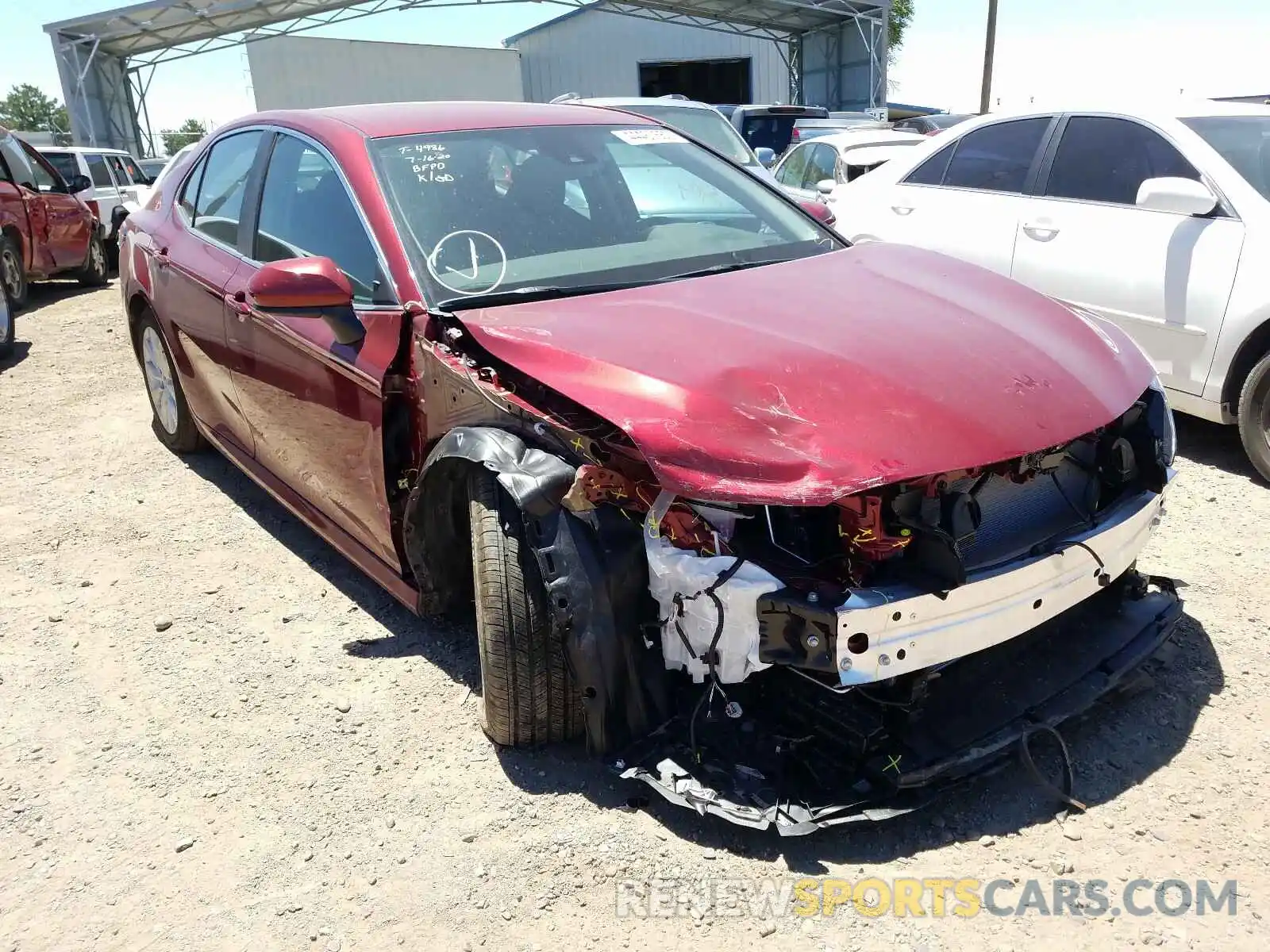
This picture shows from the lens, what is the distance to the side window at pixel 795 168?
31.8 ft

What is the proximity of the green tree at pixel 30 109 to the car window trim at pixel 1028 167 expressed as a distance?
8821 centimetres

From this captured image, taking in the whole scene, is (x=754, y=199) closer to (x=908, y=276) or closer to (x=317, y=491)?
(x=908, y=276)

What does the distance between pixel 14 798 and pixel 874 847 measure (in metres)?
2.34

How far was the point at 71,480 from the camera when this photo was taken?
5137 mm

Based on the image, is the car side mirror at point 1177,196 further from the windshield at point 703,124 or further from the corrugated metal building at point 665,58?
the corrugated metal building at point 665,58

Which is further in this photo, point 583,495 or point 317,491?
point 317,491

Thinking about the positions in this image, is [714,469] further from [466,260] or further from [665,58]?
[665,58]

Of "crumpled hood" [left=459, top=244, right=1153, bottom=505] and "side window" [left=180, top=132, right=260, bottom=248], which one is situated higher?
"side window" [left=180, top=132, right=260, bottom=248]

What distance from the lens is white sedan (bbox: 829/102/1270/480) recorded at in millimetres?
4301

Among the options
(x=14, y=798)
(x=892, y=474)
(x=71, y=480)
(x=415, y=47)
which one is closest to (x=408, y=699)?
(x=14, y=798)

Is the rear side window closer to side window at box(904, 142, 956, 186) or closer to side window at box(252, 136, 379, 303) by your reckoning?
side window at box(252, 136, 379, 303)

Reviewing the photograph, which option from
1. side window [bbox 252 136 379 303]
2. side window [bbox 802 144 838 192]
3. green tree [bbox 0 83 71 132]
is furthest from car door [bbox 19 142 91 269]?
green tree [bbox 0 83 71 132]

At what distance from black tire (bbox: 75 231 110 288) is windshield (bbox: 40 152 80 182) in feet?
5.95

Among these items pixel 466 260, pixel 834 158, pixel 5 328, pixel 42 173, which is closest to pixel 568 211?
pixel 466 260
